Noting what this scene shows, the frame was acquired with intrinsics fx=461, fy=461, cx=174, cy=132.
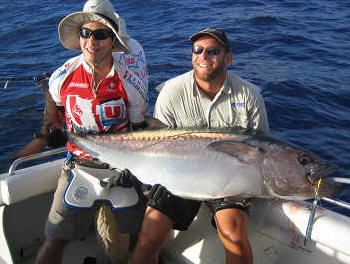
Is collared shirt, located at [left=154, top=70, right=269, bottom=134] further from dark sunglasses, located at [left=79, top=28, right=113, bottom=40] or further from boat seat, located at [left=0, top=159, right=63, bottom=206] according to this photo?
boat seat, located at [left=0, top=159, right=63, bottom=206]

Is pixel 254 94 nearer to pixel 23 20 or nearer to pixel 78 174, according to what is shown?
pixel 78 174

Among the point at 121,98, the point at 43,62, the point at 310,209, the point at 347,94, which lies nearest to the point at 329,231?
the point at 310,209

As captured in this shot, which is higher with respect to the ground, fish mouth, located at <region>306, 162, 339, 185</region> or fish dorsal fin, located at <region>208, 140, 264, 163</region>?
fish dorsal fin, located at <region>208, 140, 264, 163</region>

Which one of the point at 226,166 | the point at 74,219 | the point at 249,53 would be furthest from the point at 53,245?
Answer: the point at 249,53

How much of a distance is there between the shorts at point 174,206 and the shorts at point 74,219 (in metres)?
0.19

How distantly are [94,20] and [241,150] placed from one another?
1.74 metres

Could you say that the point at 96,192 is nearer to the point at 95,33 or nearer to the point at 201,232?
the point at 201,232

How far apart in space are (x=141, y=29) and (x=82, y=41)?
32.2ft

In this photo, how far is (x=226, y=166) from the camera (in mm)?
3154

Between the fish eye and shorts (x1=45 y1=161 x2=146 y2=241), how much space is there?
140 centimetres

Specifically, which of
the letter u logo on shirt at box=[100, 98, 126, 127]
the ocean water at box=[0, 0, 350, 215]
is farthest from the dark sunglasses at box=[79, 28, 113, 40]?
the ocean water at box=[0, 0, 350, 215]

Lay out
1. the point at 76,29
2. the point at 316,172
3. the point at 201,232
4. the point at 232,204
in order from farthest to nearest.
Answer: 1. the point at 76,29
2. the point at 201,232
3. the point at 232,204
4. the point at 316,172

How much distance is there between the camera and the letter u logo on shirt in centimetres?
391

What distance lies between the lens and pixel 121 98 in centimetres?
392
